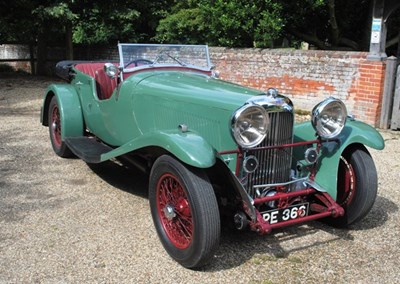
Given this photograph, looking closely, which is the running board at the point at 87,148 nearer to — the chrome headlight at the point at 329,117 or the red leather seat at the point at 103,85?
the red leather seat at the point at 103,85

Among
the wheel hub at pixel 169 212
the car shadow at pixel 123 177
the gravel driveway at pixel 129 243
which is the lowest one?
the gravel driveway at pixel 129 243

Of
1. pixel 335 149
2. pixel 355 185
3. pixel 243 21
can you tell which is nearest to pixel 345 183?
pixel 355 185

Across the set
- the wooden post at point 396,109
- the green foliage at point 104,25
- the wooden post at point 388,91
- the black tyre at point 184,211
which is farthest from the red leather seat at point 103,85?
the green foliage at point 104,25

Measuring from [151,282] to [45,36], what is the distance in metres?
14.1

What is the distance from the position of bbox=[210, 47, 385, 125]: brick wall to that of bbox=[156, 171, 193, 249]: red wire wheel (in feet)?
19.7

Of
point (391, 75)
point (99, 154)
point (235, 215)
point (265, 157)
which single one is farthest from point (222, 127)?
point (391, 75)

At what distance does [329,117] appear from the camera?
3.87 meters

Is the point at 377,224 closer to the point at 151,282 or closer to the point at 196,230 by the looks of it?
the point at 196,230

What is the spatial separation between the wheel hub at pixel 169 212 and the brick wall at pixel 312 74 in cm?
606

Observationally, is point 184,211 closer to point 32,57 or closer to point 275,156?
point 275,156

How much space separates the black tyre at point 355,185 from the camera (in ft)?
12.8

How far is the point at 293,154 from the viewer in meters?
4.12

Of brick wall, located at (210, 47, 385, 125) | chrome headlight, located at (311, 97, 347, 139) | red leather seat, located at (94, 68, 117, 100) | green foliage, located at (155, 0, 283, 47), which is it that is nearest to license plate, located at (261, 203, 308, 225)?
chrome headlight, located at (311, 97, 347, 139)

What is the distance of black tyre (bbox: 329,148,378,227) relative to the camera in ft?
12.8
